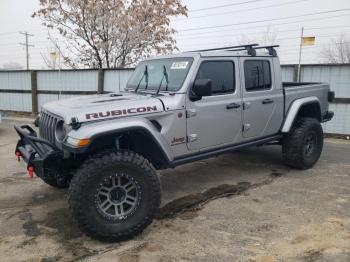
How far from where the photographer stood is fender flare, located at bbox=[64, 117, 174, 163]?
130 inches

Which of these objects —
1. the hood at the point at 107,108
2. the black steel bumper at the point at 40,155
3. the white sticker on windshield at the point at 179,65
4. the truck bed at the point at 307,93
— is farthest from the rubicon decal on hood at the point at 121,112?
the truck bed at the point at 307,93

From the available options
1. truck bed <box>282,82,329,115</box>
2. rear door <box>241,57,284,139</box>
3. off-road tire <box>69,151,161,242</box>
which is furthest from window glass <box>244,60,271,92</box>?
off-road tire <box>69,151,161,242</box>

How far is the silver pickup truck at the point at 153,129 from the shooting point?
11.2 ft

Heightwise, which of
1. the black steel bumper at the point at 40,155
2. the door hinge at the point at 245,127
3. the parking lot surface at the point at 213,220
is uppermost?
the door hinge at the point at 245,127

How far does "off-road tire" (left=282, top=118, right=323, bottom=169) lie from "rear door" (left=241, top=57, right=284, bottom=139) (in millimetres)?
363

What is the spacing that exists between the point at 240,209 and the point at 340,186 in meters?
1.82

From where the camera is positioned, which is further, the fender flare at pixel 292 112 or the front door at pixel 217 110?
the fender flare at pixel 292 112

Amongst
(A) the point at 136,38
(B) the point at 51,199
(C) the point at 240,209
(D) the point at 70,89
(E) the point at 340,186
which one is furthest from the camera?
(A) the point at 136,38

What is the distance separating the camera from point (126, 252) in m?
3.30

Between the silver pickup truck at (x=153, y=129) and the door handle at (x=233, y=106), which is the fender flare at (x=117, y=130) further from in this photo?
the door handle at (x=233, y=106)

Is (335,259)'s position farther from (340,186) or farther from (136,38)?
(136,38)

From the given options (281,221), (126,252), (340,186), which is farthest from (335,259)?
(340,186)

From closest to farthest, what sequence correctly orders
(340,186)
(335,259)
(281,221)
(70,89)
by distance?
(335,259)
(281,221)
(340,186)
(70,89)

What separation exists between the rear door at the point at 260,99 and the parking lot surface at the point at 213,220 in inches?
33.2
